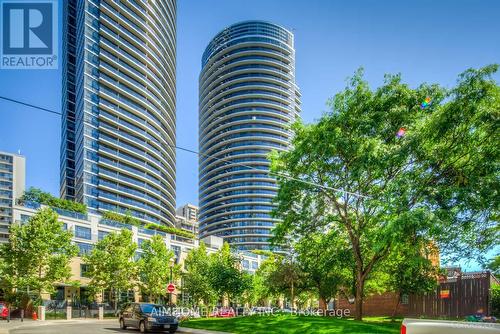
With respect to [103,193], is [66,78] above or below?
above

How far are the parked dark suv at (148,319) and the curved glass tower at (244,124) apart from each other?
119024 mm

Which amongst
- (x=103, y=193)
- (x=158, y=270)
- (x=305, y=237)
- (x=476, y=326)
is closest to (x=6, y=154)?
(x=103, y=193)

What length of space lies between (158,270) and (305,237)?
1219 inches

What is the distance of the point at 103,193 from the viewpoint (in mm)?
87562

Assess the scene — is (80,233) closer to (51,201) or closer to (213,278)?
(213,278)

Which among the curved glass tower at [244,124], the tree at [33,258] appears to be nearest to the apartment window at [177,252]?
the tree at [33,258]

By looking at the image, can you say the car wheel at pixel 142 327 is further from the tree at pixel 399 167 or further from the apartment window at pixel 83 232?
the apartment window at pixel 83 232

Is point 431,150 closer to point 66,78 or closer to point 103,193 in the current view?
point 103,193

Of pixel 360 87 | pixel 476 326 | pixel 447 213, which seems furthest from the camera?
pixel 360 87

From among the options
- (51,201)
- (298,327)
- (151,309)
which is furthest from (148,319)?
(51,201)

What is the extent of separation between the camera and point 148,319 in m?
19.9

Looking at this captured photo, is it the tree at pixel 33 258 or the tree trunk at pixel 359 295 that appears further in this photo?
the tree at pixel 33 258

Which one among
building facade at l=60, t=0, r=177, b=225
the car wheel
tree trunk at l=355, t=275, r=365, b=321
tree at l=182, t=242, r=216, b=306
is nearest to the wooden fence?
tree trunk at l=355, t=275, r=365, b=321

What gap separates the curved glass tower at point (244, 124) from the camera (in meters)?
143
